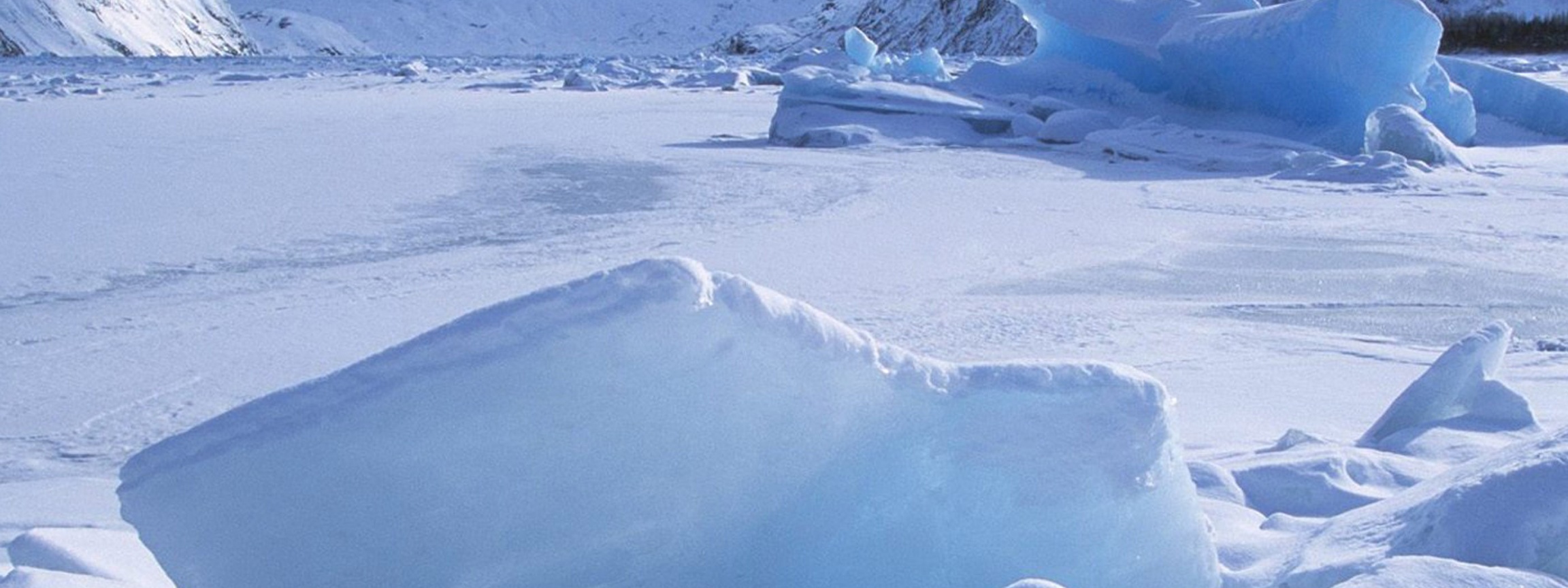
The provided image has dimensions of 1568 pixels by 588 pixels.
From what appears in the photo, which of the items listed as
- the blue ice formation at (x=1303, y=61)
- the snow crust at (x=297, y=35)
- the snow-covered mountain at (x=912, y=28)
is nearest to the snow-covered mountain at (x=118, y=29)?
the snow crust at (x=297, y=35)

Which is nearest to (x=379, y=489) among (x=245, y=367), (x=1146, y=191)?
(x=245, y=367)

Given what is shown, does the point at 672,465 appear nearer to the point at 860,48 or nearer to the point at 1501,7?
the point at 860,48

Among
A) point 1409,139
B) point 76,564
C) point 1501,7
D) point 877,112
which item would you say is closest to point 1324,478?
point 76,564

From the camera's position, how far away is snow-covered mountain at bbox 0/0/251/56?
96.8ft

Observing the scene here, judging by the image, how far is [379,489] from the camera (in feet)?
3.77

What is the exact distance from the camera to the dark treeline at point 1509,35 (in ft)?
81.1

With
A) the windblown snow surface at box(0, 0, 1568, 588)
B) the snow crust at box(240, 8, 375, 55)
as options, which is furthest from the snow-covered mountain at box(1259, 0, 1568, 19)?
the snow crust at box(240, 8, 375, 55)

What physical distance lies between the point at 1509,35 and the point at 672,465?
27.9 m

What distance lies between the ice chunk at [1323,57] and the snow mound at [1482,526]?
6130mm

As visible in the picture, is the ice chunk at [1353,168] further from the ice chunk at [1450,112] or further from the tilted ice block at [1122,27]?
the tilted ice block at [1122,27]

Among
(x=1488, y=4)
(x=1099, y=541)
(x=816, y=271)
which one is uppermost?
(x=1099, y=541)

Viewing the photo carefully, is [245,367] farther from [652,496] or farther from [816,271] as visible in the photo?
[652,496]

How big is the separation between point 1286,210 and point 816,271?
7.10ft

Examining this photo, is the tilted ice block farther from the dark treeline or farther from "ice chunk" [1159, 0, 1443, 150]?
the dark treeline
